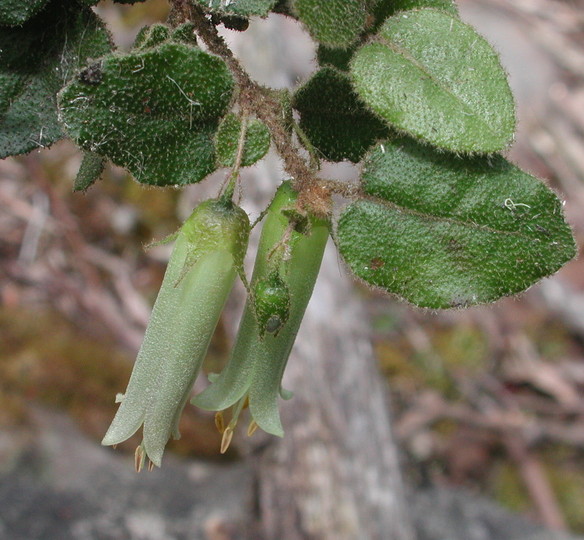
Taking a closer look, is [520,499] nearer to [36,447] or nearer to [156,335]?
[36,447]

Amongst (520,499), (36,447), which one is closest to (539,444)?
(520,499)

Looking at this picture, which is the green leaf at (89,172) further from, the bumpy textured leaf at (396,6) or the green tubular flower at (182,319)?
the bumpy textured leaf at (396,6)

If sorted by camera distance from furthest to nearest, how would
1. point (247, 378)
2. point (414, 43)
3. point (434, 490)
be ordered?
1. point (434, 490)
2. point (247, 378)
3. point (414, 43)

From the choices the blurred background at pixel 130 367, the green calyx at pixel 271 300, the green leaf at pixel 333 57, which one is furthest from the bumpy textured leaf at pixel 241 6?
the blurred background at pixel 130 367

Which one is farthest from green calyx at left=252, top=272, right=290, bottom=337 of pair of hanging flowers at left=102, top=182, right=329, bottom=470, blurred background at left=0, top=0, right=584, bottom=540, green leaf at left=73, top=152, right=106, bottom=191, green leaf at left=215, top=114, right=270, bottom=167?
blurred background at left=0, top=0, right=584, bottom=540

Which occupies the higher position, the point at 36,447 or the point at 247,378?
the point at 247,378

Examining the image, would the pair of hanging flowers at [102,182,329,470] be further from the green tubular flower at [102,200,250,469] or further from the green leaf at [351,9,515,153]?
the green leaf at [351,9,515,153]
